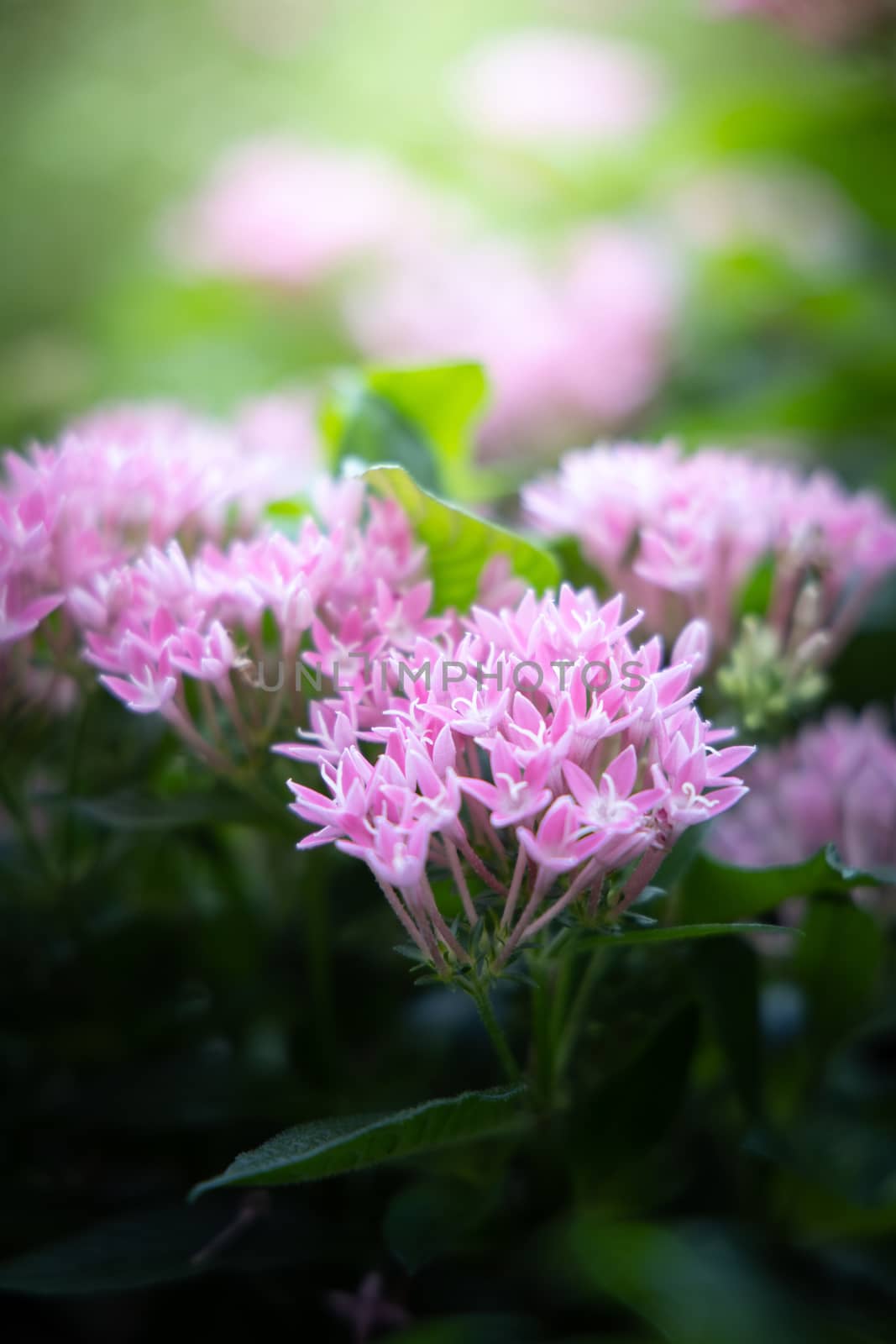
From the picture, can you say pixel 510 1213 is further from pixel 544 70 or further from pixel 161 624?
pixel 544 70

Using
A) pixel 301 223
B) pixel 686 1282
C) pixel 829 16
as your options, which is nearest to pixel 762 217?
pixel 829 16

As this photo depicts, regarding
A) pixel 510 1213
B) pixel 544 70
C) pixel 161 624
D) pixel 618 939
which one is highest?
pixel 544 70

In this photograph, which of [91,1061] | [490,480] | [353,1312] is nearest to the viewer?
[353,1312]

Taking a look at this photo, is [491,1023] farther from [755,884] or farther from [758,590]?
[758,590]

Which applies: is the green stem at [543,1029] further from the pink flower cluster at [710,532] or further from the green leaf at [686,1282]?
the pink flower cluster at [710,532]

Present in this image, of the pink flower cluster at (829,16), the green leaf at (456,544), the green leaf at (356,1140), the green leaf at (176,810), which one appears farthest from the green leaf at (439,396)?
the pink flower cluster at (829,16)

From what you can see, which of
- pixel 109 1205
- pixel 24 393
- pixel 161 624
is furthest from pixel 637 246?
pixel 109 1205
